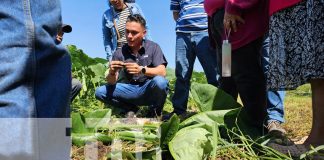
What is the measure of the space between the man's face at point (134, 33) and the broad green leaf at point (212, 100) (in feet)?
4.75

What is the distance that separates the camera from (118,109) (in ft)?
11.6

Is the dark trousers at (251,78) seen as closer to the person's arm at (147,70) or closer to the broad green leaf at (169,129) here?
the broad green leaf at (169,129)

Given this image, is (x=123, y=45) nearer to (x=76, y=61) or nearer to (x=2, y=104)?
(x=76, y=61)

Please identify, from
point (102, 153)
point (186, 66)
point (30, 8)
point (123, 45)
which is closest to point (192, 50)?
point (186, 66)

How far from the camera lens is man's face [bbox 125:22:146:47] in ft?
10.9

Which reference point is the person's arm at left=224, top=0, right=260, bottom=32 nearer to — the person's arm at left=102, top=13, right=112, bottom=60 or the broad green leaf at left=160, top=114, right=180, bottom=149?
the broad green leaf at left=160, top=114, right=180, bottom=149

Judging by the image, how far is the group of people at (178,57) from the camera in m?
1.04

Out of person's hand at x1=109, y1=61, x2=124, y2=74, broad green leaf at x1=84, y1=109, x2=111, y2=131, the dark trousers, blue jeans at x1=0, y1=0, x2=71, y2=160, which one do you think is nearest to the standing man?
person's hand at x1=109, y1=61, x2=124, y2=74

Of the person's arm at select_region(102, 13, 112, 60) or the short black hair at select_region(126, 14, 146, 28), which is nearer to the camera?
the short black hair at select_region(126, 14, 146, 28)

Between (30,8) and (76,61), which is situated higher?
(30,8)

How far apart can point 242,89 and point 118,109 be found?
174 cm

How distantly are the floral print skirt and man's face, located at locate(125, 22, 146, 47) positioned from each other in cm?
175

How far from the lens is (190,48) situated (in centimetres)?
328

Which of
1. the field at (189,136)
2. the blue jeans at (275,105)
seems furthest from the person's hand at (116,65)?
the field at (189,136)
